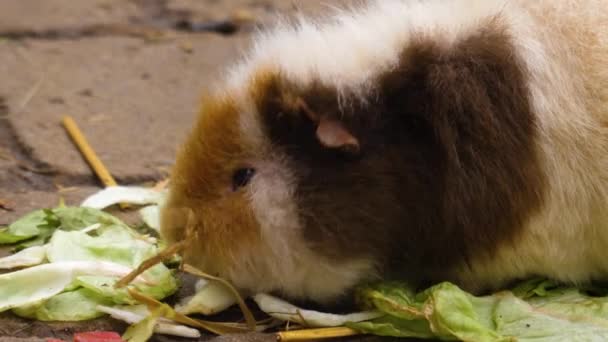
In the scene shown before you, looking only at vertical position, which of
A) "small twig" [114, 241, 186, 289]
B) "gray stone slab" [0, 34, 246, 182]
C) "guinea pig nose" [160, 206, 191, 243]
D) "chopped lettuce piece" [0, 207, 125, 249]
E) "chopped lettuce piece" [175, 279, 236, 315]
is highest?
"gray stone slab" [0, 34, 246, 182]

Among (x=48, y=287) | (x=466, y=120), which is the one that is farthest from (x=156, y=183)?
(x=466, y=120)

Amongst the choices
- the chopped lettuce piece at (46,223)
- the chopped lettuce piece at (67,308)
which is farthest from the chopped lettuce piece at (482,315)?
the chopped lettuce piece at (46,223)

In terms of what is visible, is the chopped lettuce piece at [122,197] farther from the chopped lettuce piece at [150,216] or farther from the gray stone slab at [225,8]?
the gray stone slab at [225,8]

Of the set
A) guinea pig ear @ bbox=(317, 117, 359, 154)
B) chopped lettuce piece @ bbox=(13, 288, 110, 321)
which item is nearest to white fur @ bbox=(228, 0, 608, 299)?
guinea pig ear @ bbox=(317, 117, 359, 154)

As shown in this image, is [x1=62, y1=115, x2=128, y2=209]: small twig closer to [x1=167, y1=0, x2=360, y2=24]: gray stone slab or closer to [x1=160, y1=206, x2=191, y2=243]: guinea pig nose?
[x1=160, y1=206, x2=191, y2=243]: guinea pig nose

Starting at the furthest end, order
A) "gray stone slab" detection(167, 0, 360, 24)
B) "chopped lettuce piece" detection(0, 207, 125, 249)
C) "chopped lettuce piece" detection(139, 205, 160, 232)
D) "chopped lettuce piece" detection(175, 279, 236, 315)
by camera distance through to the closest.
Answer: "gray stone slab" detection(167, 0, 360, 24) < "chopped lettuce piece" detection(139, 205, 160, 232) < "chopped lettuce piece" detection(0, 207, 125, 249) < "chopped lettuce piece" detection(175, 279, 236, 315)

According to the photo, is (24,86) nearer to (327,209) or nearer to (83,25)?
(83,25)

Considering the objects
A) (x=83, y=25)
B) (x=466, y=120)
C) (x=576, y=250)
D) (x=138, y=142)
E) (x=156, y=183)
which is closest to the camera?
(x=466, y=120)
